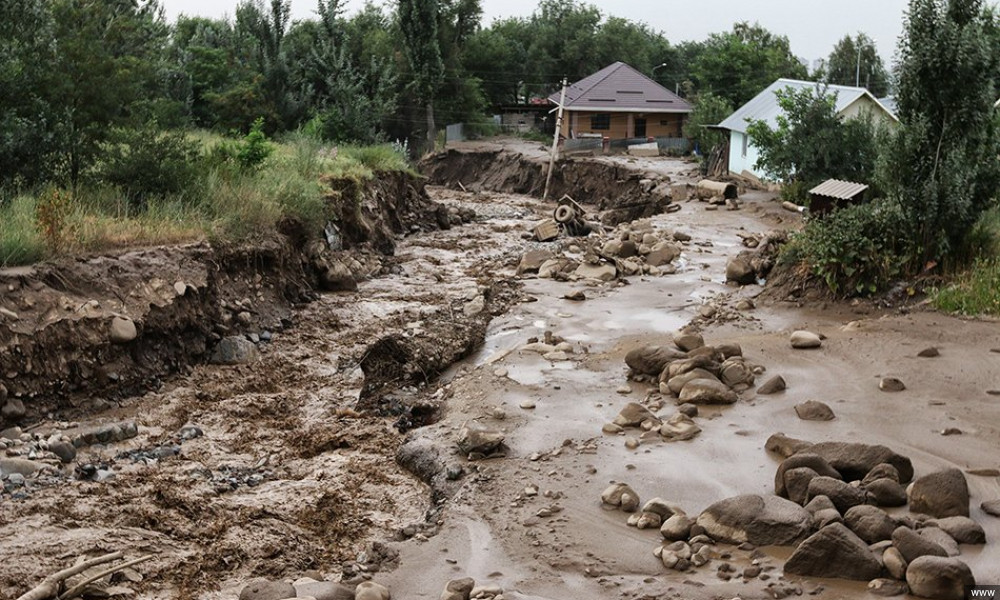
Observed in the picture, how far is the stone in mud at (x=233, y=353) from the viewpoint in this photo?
45.7 ft

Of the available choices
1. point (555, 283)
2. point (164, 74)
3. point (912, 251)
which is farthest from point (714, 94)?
point (912, 251)

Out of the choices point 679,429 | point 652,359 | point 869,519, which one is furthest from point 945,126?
point 869,519

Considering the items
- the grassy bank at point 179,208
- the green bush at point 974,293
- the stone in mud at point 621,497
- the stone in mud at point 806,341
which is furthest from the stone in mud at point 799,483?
the grassy bank at point 179,208

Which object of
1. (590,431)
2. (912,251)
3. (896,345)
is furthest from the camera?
(912,251)

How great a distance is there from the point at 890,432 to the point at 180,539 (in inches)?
257

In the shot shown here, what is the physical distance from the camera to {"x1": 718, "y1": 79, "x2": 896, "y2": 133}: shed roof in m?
32.2

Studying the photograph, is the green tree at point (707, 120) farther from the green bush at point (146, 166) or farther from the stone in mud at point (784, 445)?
the stone in mud at point (784, 445)

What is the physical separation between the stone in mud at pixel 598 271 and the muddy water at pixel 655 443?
3.43 meters

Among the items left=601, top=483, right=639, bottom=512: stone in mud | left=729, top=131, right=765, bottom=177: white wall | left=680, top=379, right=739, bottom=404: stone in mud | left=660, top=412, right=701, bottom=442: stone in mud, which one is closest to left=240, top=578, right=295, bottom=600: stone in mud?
left=601, top=483, right=639, bottom=512: stone in mud

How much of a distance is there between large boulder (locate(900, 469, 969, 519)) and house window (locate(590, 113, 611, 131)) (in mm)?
44922

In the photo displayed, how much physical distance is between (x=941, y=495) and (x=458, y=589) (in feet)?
12.2

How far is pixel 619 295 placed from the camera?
1723 cm

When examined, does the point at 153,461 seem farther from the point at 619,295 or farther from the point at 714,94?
the point at 714,94

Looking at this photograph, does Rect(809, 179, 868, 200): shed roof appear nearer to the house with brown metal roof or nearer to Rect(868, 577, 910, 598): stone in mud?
Rect(868, 577, 910, 598): stone in mud
